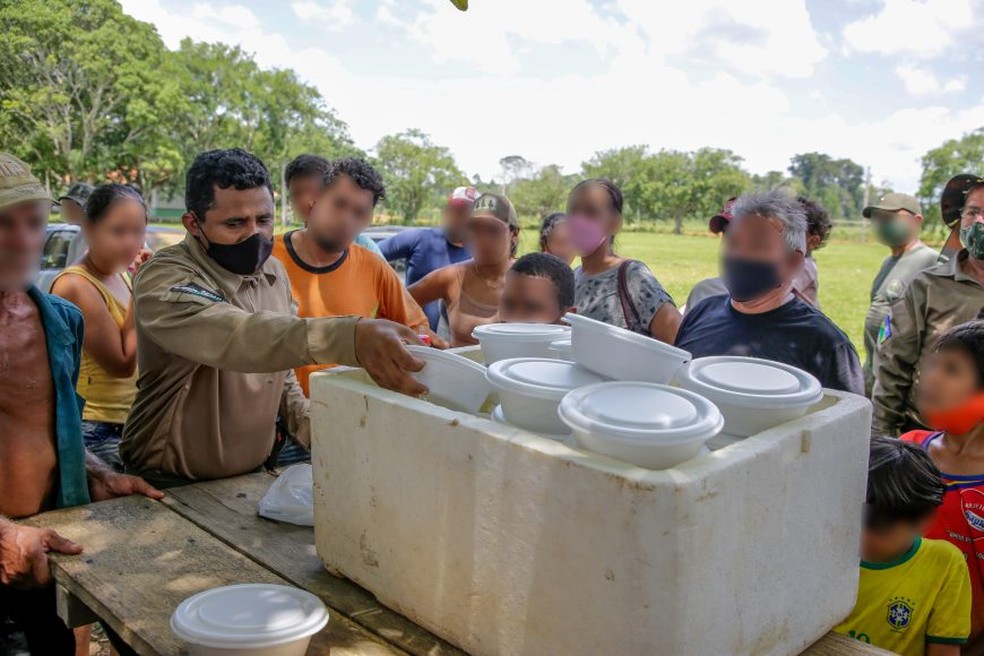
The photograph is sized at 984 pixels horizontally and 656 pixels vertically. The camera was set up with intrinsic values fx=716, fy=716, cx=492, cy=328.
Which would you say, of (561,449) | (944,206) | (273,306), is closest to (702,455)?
(561,449)

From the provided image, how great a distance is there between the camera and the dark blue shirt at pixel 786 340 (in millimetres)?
2473

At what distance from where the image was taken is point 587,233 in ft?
12.7

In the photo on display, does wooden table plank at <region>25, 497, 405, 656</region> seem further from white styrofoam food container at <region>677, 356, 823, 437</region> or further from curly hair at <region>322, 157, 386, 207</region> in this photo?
curly hair at <region>322, 157, 386, 207</region>

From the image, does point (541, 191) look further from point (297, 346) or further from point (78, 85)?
point (297, 346)

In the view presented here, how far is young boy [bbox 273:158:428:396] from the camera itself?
3.44 metres

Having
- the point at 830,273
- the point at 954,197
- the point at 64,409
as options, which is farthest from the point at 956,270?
the point at 830,273

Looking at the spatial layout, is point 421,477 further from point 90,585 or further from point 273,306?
point 273,306

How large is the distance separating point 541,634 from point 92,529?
1.39m

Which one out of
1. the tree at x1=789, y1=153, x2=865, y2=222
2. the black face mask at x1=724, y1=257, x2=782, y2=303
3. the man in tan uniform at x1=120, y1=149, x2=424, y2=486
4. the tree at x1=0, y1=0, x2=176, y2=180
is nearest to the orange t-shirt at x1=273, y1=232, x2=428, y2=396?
the man in tan uniform at x1=120, y1=149, x2=424, y2=486

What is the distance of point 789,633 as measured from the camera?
4.58ft

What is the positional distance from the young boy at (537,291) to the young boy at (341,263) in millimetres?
514

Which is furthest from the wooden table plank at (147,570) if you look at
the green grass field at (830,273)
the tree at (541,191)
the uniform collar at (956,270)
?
the tree at (541,191)

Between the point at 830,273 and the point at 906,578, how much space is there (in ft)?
82.7

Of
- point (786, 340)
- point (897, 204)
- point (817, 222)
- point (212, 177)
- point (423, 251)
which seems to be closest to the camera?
point (212, 177)
